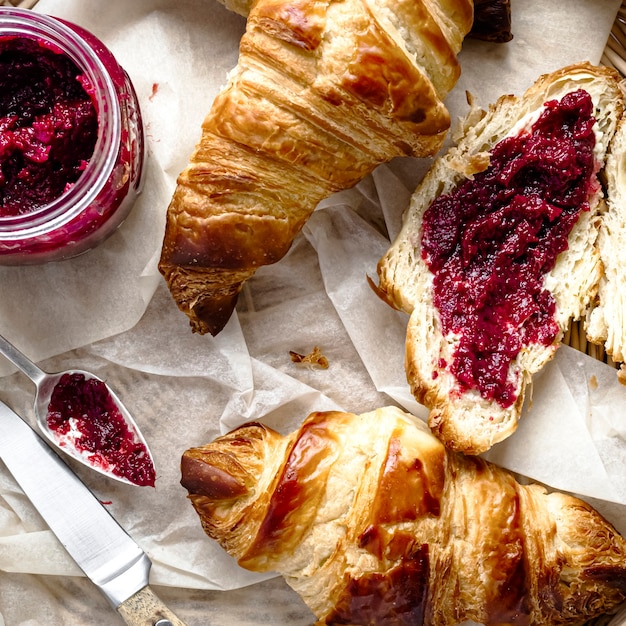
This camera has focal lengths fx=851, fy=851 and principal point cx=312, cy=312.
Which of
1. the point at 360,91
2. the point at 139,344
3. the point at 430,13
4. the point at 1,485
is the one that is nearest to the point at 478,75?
the point at 430,13

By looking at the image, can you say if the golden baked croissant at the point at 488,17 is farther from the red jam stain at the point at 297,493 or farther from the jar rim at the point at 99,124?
the red jam stain at the point at 297,493

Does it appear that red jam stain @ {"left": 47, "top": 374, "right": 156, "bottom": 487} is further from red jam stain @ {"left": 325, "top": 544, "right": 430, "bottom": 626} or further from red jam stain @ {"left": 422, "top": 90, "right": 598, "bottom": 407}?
red jam stain @ {"left": 422, "top": 90, "right": 598, "bottom": 407}

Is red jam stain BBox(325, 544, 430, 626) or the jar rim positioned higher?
the jar rim

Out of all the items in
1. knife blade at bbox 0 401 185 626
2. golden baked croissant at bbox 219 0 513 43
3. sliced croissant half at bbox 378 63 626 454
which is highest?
golden baked croissant at bbox 219 0 513 43

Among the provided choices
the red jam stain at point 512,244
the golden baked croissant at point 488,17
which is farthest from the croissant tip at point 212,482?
the golden baked croissant at point 488,17

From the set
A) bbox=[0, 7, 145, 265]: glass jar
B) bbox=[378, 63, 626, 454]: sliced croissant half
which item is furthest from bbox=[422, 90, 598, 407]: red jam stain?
bbox=[0, 7, 145, 265]: glass jar

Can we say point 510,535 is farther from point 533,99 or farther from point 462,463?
point 533,99

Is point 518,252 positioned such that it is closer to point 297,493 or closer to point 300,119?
point 300,119

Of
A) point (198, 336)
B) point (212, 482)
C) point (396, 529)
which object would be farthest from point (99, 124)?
point (396, 529)
